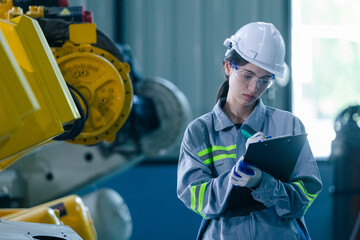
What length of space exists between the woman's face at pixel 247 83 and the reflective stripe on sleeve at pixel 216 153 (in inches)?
7.0

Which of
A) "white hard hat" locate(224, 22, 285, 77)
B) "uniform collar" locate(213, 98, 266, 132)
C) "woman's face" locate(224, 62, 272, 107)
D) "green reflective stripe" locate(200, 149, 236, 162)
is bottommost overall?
"green reflective stripe" locate(200, 149, 236, 162)

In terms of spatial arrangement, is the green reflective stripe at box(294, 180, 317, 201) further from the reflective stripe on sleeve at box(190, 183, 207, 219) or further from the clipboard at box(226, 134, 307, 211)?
the reflective stripe on sleeve at box(190, 183, 207, 219)

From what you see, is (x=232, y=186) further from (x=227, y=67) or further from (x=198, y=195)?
(x=227, y=67)

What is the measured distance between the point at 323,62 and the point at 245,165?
13.9ft

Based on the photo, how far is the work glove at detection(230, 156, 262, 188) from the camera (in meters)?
1.77

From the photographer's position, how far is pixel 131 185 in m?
5.30

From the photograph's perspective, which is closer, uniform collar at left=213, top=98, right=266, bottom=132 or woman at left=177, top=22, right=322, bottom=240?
woman at left=177, top=22, right=322, bottom=240

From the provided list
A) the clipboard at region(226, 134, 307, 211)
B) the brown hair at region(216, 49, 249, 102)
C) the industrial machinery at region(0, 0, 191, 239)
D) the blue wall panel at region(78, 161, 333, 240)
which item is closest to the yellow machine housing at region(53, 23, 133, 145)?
the industrial machinery at region(0, 0, 191, 239)

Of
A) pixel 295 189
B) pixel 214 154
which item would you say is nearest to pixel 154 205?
pixel 214 154

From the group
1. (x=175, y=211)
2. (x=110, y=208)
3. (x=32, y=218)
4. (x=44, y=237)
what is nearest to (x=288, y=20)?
(x=175, y=211)

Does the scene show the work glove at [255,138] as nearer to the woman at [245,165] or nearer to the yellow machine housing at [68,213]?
the woman at [245,165]

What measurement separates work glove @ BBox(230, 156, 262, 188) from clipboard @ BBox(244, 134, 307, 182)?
21 millimetres

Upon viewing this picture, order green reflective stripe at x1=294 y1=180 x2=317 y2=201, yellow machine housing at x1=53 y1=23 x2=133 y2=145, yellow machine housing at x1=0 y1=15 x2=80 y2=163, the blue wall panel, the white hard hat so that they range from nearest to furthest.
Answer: yellow machine housing at x1=0 y1=15 x2=80 y2=163 < green reflective stripe at x1=294 y1=180 x2=317 y2=201 < the white hard hat < yellow machine housing at x1=53 y1=23 x2=133 y2=145 < the blue wall panel

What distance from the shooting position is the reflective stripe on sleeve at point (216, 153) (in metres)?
1.95
